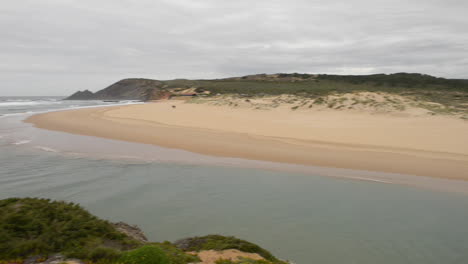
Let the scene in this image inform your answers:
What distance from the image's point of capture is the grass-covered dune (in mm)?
3688

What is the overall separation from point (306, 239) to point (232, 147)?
7.63m

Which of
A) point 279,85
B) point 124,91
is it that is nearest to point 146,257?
point 279,85

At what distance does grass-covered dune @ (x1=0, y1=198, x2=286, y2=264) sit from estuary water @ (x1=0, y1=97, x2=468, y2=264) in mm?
991

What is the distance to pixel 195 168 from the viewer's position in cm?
992

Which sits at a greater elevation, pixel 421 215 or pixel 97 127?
pixel 97 127

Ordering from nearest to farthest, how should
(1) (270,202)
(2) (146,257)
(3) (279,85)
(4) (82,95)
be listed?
1. (2) (146,257)
2. (1) (270,202)
3. (3) (279,85)
4. (4) (82,95)

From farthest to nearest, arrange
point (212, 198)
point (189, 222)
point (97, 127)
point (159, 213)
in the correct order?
point (97, 127) → point (212, 198) → point (159, 213) → point (189, 222)

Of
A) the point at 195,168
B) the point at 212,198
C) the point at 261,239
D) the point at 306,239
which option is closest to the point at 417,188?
the point at 306,239

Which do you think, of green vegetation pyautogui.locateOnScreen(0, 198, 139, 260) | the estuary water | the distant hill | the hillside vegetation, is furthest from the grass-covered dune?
the distant hill

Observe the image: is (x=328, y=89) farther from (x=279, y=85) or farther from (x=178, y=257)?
(x=178, y=257)

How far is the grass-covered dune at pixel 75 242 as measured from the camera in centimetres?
369

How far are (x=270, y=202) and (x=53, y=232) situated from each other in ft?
15.7

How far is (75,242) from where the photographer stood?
412 centimetres

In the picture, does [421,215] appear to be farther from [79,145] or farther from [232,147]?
[79,145]
